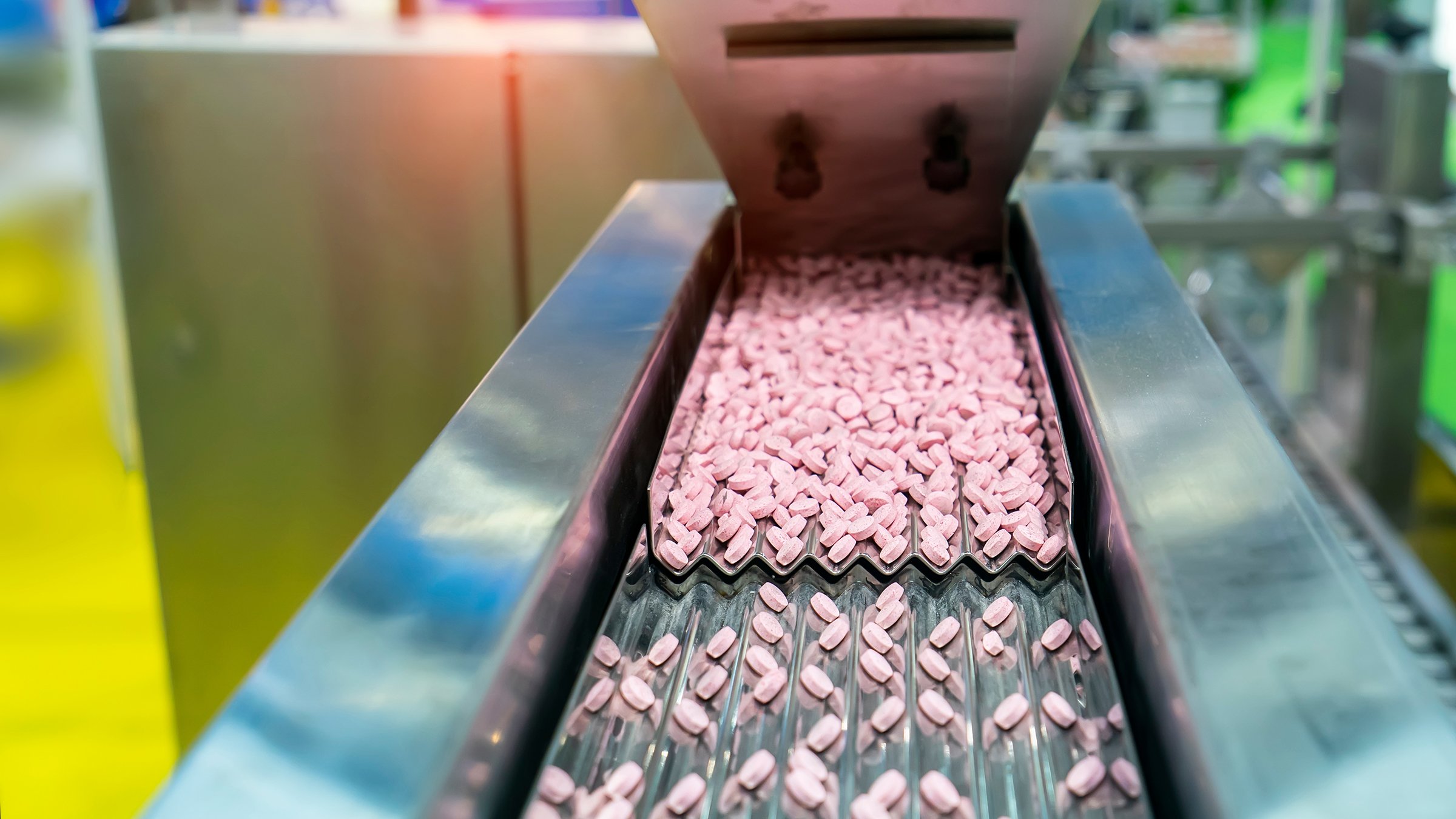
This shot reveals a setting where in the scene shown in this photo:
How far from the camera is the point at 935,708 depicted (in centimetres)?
90

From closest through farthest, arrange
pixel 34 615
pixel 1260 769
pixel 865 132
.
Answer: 1. pixel 1260 769
2. pixel 865 132
3. pixel 34 615

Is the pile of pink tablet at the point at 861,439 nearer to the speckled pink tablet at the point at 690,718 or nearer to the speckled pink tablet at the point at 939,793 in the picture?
the speckled pink tablet at the point at 690,718

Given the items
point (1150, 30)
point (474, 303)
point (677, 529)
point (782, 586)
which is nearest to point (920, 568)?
point (782, 586)

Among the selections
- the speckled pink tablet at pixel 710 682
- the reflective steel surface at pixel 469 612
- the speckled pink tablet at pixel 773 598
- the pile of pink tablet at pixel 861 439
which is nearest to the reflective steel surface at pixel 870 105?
the pile of pink tablet at pixel 861 439

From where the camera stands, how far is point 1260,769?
2.09 ft

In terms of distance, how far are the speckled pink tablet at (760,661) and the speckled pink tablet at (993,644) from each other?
18cm

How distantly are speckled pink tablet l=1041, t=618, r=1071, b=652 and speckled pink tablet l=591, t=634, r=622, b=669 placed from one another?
365mm

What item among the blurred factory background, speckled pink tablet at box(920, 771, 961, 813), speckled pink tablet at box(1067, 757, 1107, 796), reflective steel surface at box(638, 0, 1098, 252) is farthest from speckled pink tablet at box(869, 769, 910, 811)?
the blurred factory background

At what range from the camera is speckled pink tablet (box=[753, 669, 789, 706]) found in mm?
920

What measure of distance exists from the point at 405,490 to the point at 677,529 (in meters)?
0.30

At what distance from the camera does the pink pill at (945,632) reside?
0.99m

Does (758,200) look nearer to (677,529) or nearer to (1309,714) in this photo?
(677,529)

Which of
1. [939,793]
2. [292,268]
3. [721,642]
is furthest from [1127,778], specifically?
[292,268]

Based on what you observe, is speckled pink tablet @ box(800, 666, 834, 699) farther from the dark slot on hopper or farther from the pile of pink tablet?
the dark slot on hopper
